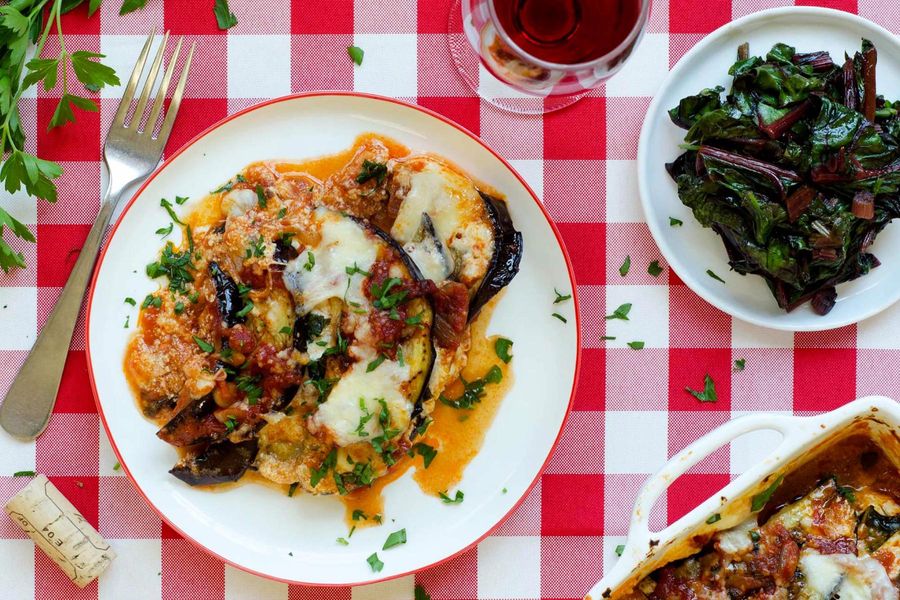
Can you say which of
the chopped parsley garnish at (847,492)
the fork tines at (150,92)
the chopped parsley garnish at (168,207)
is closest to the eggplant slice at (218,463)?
the chopped parsley garnish at (168,207)

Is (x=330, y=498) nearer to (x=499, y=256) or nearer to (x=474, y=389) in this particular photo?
(x=474, y=389)

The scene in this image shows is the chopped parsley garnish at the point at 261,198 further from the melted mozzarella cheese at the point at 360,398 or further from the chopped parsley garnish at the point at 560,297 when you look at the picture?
the chopped parsley garnish at the point at 560,297

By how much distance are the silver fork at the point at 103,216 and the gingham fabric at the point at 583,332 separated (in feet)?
0.20

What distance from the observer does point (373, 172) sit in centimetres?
288

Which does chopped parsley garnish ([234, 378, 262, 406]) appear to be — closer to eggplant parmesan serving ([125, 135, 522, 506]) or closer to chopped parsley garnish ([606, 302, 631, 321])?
eggplant parmesan serving ([125, 135, 522, 506])

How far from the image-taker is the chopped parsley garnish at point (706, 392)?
3.12 metres

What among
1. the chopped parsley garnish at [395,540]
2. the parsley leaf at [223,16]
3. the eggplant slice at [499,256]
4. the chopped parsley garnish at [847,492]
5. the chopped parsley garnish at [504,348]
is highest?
the parsley leaf at [223,16]

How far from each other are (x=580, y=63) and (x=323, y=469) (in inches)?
57.9

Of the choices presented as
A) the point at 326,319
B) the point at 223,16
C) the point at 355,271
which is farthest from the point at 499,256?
the point at 223,16

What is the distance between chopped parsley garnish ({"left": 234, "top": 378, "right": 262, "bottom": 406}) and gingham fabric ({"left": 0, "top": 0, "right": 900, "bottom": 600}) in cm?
69

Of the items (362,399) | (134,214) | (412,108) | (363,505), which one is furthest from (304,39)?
(363,505)

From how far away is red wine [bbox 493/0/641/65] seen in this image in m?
2.61

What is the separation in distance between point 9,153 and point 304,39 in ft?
3.52

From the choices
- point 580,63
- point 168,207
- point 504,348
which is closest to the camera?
point 580,63
